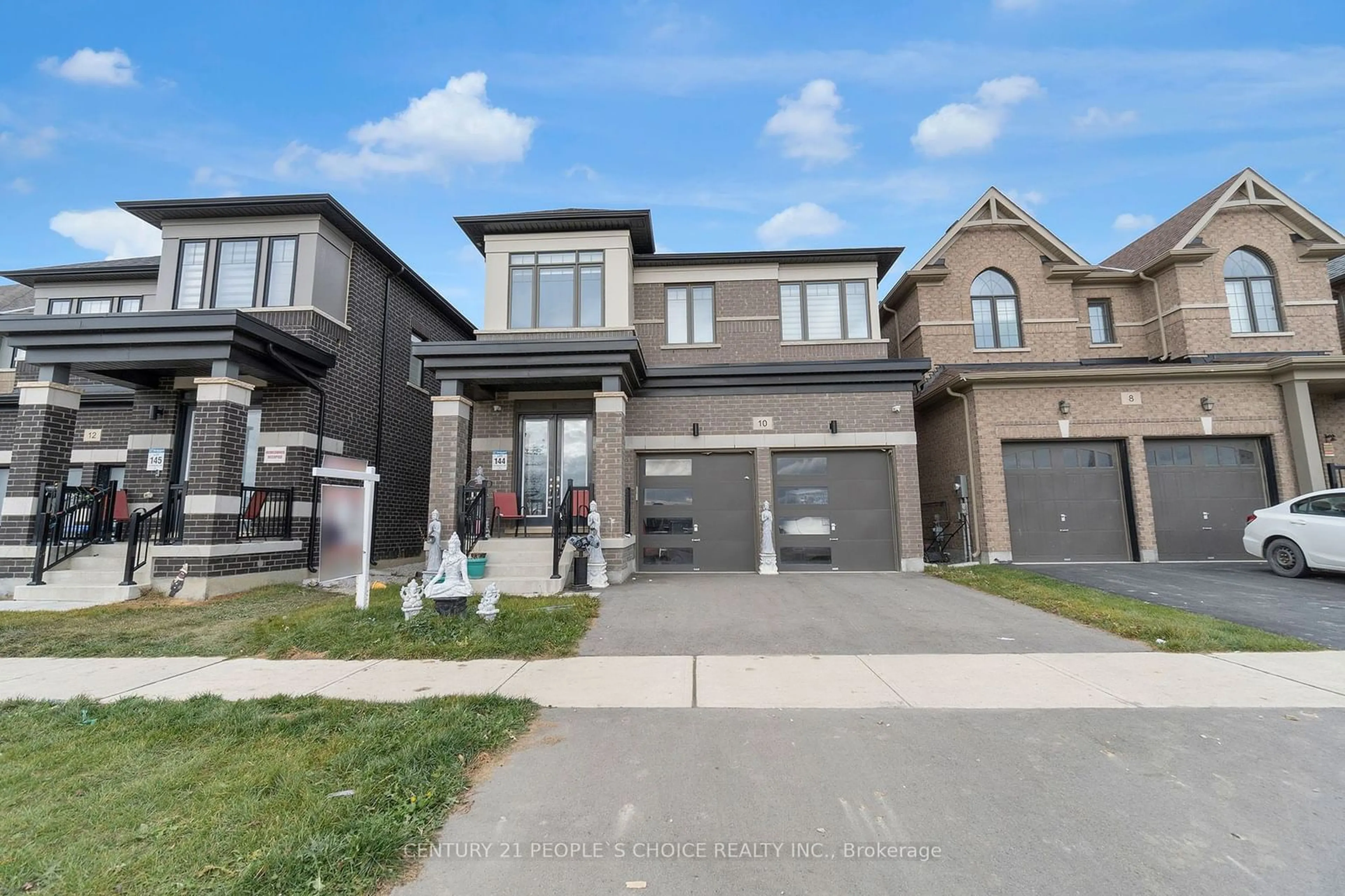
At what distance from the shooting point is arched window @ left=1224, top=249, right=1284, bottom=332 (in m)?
15.7

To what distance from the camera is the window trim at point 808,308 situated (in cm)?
1391

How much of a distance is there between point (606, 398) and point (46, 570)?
9672mm

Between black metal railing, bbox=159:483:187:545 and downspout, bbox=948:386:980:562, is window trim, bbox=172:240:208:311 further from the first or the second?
downspout, bbox=948:386:980:562

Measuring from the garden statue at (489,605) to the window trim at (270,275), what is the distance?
28.4 feet

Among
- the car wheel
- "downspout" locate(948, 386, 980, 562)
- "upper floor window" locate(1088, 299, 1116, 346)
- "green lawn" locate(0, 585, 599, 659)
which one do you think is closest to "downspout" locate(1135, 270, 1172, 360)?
"upper floor window" locate(1088, 299, 1116, 346)

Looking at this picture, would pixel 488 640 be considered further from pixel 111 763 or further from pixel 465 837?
pixel 465 837

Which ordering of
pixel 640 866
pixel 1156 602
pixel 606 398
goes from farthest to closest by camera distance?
pixel 606 398 → pixel 1156 602 → pixel 640 866

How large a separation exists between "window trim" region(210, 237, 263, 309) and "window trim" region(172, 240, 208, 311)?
4.9 inches

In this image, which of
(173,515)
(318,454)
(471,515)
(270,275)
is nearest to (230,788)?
(471,515)

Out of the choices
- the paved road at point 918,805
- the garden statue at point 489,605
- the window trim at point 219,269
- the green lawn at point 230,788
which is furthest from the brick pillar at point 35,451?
the paved road at point 918,805

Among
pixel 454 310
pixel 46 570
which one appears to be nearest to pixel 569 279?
pixel 454 310

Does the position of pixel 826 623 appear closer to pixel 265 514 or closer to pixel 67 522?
pixel 265 514

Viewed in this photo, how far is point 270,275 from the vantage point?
12.2 metres

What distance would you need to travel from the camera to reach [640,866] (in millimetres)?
2533
